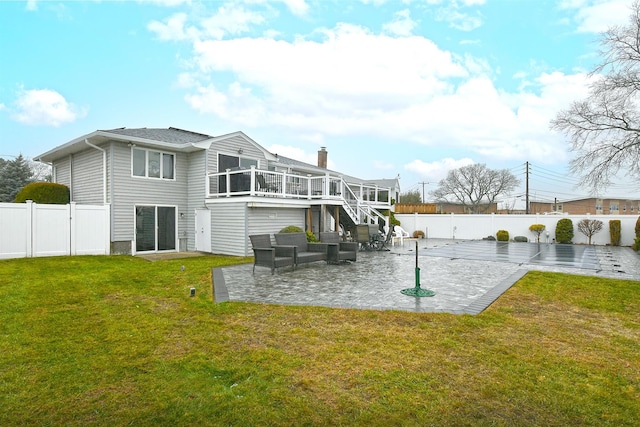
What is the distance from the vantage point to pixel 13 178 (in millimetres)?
24766

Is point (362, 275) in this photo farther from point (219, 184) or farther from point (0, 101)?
point (0, 101)

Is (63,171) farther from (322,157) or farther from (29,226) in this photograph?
(322,157)

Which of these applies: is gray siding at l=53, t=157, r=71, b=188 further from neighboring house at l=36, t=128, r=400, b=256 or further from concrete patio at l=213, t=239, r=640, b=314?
concrete patio at l=213, t=239, r=640, b=314

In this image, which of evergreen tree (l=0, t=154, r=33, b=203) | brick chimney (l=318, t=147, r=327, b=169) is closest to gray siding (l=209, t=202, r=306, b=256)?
brick chimney (l=318, t=147, r=327, b=169)

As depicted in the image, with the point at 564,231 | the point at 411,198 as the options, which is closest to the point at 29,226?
the point at 564,231

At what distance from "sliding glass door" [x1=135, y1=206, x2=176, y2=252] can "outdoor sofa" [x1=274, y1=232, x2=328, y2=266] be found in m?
6.83

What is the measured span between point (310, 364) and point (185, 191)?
13388mm

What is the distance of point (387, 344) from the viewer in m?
4.23

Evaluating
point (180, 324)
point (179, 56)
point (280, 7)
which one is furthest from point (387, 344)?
point (179, 56)

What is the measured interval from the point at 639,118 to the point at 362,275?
13190 millimetres

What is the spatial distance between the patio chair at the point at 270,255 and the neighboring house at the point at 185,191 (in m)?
3.50

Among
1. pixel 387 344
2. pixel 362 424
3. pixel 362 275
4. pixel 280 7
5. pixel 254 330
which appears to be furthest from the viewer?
pixel 280 7

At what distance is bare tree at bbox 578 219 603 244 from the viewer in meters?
18.8

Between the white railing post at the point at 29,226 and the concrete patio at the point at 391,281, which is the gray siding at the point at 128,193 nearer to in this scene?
the white railing post at the point at 29,226
